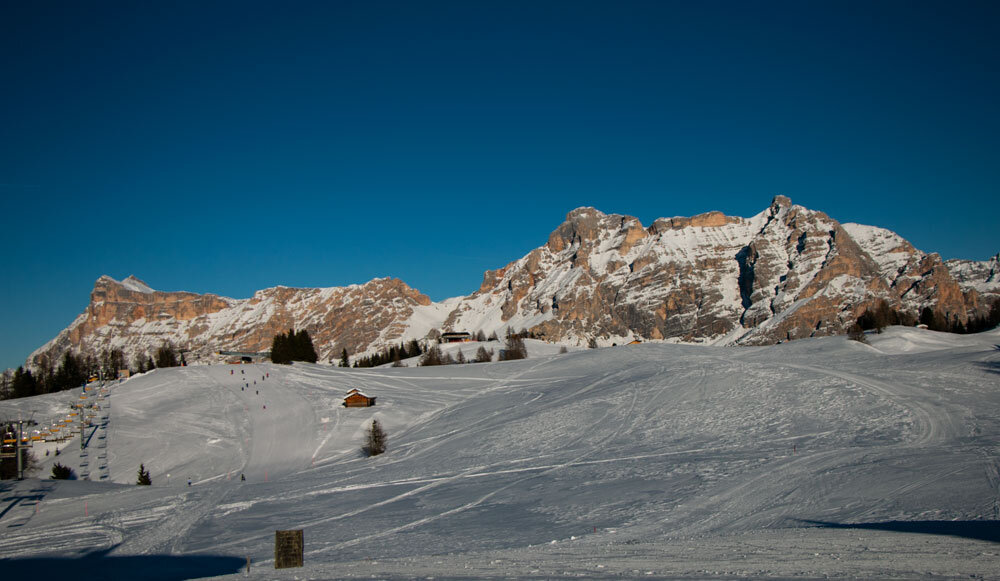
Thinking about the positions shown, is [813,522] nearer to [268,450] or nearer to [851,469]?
[851,469]

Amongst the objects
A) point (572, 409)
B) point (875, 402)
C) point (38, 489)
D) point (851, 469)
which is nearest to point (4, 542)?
point (38, 489)

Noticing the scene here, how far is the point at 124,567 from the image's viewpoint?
19625 mm

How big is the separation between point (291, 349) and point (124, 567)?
290ft

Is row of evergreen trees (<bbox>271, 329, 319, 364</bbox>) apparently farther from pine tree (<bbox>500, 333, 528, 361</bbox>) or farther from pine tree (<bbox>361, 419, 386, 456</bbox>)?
pine tree (<bbox>361, 419, 386, 456</bbox>)

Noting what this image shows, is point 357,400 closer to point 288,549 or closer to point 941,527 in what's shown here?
point 288,549

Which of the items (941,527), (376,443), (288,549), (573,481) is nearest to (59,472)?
(376,443)

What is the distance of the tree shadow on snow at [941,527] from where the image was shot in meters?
14.0

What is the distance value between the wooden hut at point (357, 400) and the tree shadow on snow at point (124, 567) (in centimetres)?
4217

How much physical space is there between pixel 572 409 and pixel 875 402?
20.6 m

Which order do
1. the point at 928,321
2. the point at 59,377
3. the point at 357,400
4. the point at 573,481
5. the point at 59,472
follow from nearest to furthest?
the point at 573,481 < the point at 59,472 < the point at 357,400 < the point at 59,377 < the point at 928,321

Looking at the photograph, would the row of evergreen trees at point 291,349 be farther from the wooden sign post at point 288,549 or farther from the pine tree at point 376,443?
the wooden sign post at point 288,549

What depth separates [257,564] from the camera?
1889cm

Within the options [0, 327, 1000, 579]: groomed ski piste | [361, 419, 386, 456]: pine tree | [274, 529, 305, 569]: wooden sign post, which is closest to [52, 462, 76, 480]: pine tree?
[0, 327, 1000, 579]: groomed ski piste

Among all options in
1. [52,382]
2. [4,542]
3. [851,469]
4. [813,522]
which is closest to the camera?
[813,522]
